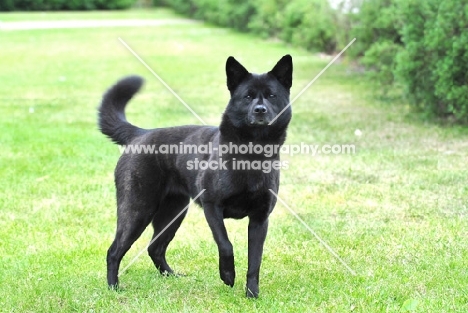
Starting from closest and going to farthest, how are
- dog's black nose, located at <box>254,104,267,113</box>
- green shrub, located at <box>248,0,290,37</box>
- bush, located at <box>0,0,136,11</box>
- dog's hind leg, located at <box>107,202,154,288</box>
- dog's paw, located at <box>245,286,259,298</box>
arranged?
dog's black nose, located at <box>254,104,267,113</box>
dog's paw, located at <box>245,286,259,298</box>
dog's hind leg, located at <box>107,202,154,288</box>
green shrub, located at <box>248,0,290,37</box>
bush, located at <box>0,0,136,11</box>

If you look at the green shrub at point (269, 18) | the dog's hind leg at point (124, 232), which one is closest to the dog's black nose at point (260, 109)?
the dog's hind leg at point (124, 232)

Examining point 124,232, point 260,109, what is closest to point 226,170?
point 260,109

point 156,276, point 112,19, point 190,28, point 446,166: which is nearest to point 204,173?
point 156,276

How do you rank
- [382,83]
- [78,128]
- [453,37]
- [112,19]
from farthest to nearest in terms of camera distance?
1. [112,19]
2. [382,83]
3. [78,128]
4. [453,37]

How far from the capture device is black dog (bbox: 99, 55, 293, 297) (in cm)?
405

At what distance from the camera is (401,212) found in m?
6.19

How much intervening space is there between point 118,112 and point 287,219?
6.59 ft

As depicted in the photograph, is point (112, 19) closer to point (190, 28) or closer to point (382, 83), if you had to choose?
point (190, 28)

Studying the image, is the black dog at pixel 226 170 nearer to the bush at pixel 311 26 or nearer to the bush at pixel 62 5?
the bush at pixel 311 26

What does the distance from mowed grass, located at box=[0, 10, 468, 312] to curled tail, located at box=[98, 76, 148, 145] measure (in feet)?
3.00

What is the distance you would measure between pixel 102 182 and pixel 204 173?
11.0 ft

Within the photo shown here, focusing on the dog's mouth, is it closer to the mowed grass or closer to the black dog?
the black dog

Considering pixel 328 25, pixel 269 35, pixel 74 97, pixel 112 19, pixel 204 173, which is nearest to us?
pixel 204 173

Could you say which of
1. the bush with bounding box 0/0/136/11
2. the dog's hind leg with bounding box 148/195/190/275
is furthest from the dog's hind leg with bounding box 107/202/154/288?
the bush with bounding box 0/0/136/11
